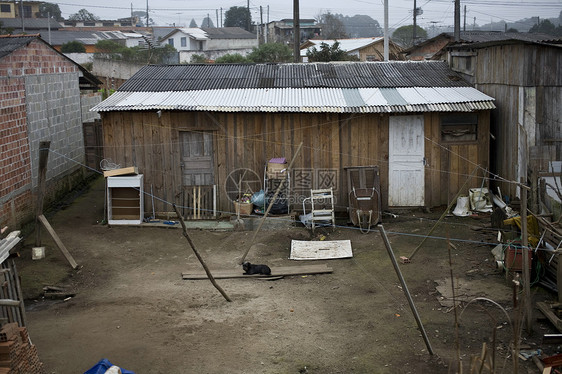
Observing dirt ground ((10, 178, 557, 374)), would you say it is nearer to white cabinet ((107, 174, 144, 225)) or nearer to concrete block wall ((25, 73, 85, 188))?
white cabinet ((107, 174, 144, 225))

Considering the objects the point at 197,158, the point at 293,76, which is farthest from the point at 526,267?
the point at 293,76

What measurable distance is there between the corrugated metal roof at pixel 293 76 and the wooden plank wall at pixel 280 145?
128cm

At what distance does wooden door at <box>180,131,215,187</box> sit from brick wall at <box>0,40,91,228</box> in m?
3.68

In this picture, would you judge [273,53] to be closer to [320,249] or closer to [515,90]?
[515,90]

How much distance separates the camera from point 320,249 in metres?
12.8

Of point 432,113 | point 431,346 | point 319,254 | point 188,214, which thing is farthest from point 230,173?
point 431,346

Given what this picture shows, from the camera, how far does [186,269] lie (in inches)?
473

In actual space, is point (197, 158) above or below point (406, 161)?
above

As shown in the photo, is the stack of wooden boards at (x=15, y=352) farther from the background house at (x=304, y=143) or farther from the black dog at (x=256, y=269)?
the background house at (x=304, y=143)

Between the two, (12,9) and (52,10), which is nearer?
(12,9)

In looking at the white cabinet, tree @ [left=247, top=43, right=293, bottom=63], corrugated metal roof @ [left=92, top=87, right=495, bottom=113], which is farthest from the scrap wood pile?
tree @ [left=247, top=43, right=293, bottom=63]

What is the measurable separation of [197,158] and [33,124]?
420 cm

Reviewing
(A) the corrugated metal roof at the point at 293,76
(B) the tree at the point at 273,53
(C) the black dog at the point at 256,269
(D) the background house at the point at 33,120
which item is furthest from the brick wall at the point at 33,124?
(B) the tree at the point at 273,53

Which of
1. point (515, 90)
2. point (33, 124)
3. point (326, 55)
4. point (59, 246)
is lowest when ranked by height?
point (59, 246)
